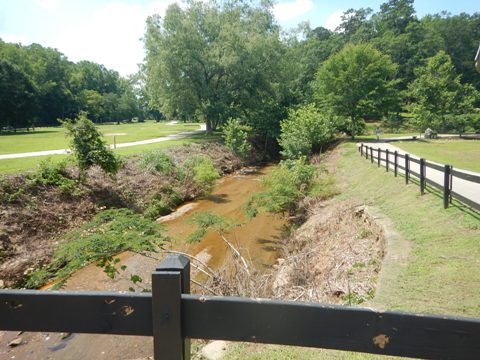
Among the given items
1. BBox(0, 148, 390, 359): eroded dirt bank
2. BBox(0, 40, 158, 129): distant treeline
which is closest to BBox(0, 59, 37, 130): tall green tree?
BBox(0, 40, 158, 129): distant treeline

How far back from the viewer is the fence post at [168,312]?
1.53 metres

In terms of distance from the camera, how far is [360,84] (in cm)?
2914

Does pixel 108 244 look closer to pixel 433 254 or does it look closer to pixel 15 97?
pixel 433 254

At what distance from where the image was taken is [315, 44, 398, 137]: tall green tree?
95.5 ft

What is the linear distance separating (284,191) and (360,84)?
2077 centimetres

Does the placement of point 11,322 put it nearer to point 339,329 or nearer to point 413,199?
point 339,329

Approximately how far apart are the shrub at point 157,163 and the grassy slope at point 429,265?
38.3 ft

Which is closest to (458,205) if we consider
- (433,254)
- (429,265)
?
(433,254)

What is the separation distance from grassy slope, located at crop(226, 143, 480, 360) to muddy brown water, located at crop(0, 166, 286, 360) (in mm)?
3500

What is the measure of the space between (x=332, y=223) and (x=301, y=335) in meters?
9.45

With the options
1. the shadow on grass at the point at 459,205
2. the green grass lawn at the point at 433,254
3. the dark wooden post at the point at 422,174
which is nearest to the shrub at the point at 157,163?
Answer: the green grass lawn at the point at 433,254

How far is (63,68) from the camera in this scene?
64.2m

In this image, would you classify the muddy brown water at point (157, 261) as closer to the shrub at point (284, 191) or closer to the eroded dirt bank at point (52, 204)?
the shrub at point (284, 191)

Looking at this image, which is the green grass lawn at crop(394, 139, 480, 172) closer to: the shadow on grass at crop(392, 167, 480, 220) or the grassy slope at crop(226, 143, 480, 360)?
the shadow on grass at crop(392, 167, 480, 220)
